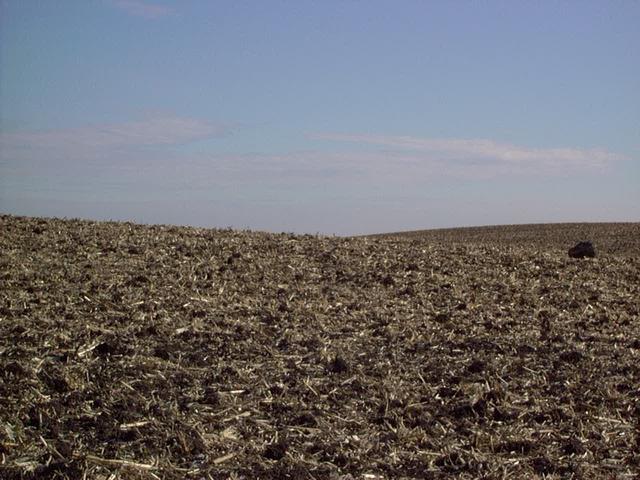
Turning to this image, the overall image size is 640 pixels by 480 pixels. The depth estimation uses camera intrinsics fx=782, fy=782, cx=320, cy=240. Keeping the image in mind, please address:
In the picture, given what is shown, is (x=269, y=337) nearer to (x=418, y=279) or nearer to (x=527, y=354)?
(x=527, y=354)

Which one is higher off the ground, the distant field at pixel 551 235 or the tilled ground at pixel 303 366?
the distant field at pixel 551 235

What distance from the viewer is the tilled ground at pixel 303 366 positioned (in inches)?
A: 188

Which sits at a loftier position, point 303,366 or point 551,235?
point 551,235

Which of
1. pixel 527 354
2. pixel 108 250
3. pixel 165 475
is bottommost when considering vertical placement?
pixel 165 475

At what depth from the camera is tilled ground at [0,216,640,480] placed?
15.7 ft

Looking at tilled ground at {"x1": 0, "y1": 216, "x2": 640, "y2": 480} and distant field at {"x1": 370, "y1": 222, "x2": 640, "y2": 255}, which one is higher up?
distant field at {"x1": 370, "y1": 222, "x2": 640, "y2": 255}

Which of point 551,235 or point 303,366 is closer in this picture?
point 303,366

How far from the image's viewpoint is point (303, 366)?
6031 millimetres

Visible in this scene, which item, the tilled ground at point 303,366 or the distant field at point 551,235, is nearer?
the tilled ground at point 303,366

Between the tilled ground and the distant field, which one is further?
the distant field

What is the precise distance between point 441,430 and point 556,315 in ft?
10.3

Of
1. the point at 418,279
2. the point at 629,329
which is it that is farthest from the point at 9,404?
the point at 629,329

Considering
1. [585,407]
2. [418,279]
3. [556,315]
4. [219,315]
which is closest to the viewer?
[585,407]

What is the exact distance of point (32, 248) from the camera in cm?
935
